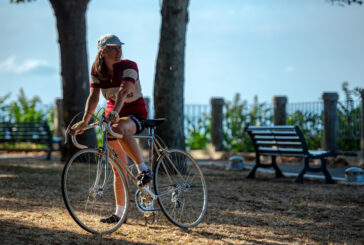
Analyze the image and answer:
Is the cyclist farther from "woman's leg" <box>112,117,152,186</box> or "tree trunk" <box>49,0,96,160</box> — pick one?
"tree trunk" <box>49,0,96,160</box>

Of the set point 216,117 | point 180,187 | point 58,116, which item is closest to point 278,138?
point 180,187

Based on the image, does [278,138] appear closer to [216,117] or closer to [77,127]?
[77,127]

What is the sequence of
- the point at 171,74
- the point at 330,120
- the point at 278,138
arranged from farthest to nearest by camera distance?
1. the point at 330,120
2. the point at 171,74
3. the point at 278,138

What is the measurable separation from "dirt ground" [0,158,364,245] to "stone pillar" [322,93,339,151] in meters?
5.97

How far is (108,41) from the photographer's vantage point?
5.21 metres

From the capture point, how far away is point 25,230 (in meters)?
5.29

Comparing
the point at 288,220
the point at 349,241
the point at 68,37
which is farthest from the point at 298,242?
the point at 68,37

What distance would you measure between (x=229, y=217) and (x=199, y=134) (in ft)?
43.0

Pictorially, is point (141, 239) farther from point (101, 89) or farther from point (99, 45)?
point (99, 45)

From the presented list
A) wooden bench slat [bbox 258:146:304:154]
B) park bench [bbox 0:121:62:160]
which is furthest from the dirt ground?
park bench [bbox 0:121:62:160]

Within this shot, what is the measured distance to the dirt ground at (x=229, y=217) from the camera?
525 cm

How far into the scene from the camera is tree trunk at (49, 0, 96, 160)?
13.9 meters

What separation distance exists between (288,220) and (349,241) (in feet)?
3.68

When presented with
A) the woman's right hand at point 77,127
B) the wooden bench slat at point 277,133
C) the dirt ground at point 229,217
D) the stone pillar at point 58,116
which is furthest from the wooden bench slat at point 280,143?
the stone pillar at point 58,116
